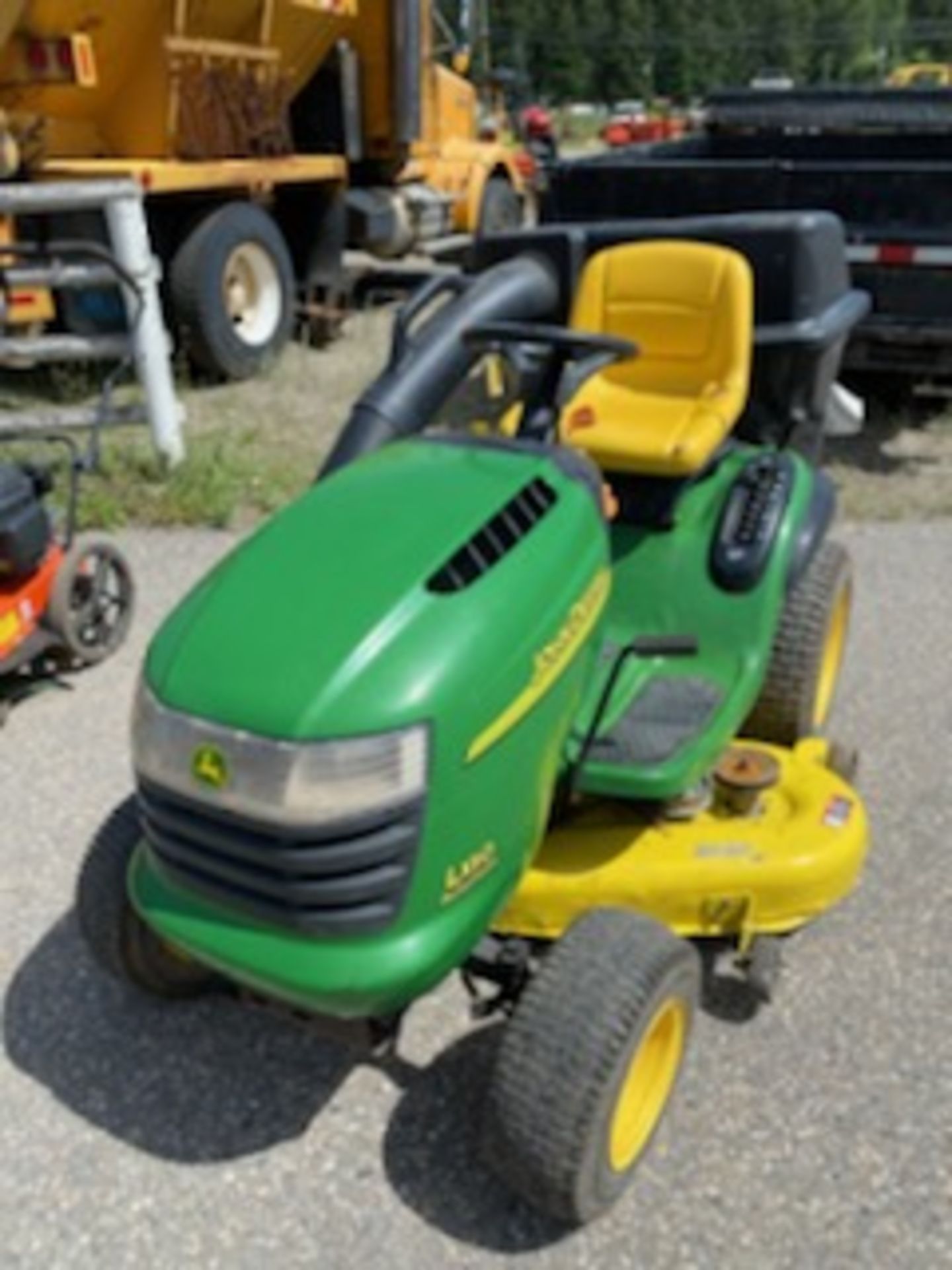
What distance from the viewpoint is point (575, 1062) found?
194 centimetres

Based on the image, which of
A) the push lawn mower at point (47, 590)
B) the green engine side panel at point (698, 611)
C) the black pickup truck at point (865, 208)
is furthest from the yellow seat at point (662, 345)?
the black pickup truck at point (865, 208)

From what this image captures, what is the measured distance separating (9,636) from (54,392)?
11.4ft

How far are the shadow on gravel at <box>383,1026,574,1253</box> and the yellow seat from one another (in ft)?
4.25

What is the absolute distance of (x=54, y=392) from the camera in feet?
21.9

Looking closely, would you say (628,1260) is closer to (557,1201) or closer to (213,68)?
(557,1201)

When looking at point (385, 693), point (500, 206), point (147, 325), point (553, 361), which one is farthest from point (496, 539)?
point (500, 206)

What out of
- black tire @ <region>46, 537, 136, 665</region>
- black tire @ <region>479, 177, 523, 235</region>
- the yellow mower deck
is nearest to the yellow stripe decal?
the yellow mower deck

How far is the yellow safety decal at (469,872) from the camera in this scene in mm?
1909

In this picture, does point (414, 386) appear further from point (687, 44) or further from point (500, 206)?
point (687, 44)

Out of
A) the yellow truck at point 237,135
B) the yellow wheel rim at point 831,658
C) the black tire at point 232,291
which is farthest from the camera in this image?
the black tire at point 232,291

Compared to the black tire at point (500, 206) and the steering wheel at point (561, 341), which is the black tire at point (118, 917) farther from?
the black tire at point (500, 206)

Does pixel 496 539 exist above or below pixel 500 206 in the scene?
above

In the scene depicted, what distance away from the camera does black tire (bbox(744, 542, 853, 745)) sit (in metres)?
2.94

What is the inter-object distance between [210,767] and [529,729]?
0.51 meters
